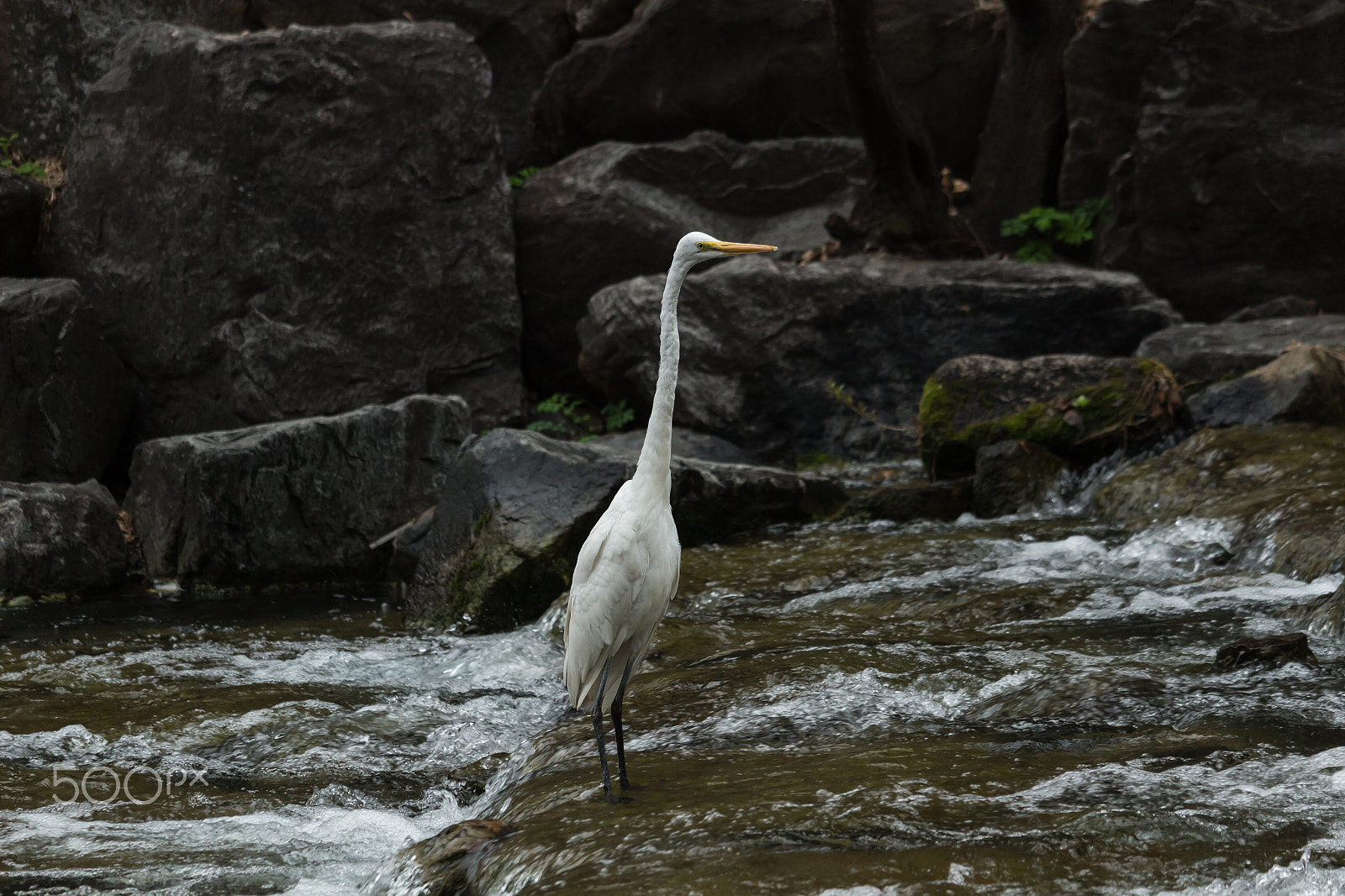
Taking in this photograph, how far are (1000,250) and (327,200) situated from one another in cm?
701

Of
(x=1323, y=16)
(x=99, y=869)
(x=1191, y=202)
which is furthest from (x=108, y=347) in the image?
(x=1323, y=16)

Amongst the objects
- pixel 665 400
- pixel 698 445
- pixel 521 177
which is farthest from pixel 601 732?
pixel 521 177

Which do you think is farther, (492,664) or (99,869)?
(492,664)

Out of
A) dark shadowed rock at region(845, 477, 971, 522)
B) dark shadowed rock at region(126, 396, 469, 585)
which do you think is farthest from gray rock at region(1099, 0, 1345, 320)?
dark shadowed rock at region(126, 396, 469, 585)

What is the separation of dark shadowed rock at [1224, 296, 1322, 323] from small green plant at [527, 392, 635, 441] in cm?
558

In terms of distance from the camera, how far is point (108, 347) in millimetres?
9492

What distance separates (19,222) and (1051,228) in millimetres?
10126

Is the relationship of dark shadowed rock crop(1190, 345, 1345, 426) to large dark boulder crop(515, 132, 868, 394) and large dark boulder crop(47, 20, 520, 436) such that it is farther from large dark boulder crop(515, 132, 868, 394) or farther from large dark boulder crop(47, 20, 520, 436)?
large dark boulder crop(47, 20, 520, 436)

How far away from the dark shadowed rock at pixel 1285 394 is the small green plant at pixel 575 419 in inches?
210

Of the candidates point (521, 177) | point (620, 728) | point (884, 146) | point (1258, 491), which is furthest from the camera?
point (521, 177)

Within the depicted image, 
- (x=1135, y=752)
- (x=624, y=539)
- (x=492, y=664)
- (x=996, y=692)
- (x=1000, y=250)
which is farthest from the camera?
(x=1000, y=250)

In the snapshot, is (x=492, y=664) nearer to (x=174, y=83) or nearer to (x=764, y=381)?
(x=764, y=381)

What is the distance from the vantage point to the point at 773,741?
354cm

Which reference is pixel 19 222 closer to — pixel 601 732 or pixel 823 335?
pixel 823 335
